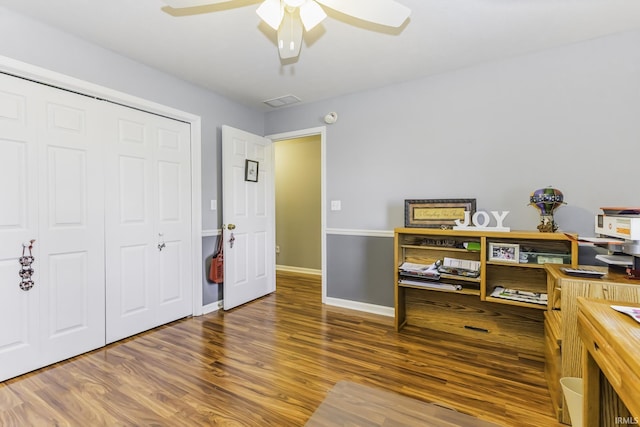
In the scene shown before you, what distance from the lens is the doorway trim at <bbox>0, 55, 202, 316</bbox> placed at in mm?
2037

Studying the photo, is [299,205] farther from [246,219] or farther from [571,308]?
[571,308]

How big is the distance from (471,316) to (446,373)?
0.82 metres

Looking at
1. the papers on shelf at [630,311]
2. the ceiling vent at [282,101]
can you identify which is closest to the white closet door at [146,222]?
the ceiling vent at [282,101]

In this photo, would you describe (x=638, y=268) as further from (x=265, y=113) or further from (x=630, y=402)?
(x=265, y=113)

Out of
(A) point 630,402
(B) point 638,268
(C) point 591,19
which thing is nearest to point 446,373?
(B) point 638,268

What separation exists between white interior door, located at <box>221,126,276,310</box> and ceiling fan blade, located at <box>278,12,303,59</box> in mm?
1681

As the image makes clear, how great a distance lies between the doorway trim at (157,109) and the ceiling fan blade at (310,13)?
1.72 m

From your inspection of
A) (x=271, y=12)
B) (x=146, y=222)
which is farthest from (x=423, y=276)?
(x=146, y=222)

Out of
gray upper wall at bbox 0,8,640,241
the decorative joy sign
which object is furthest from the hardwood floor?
gray upper wall at bbox 0,8,640,241

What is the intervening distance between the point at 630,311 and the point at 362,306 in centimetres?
245

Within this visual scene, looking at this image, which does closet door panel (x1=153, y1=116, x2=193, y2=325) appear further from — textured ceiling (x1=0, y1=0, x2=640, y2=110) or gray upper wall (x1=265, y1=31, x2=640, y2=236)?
gray upper wall (x1=265, y1=31, x2=640, y2=236)

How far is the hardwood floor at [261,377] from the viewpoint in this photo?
1.67 meters

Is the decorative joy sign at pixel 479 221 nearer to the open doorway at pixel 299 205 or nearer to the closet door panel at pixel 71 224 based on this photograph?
the open doorway at pixel 299 205

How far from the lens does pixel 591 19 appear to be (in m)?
2.09
